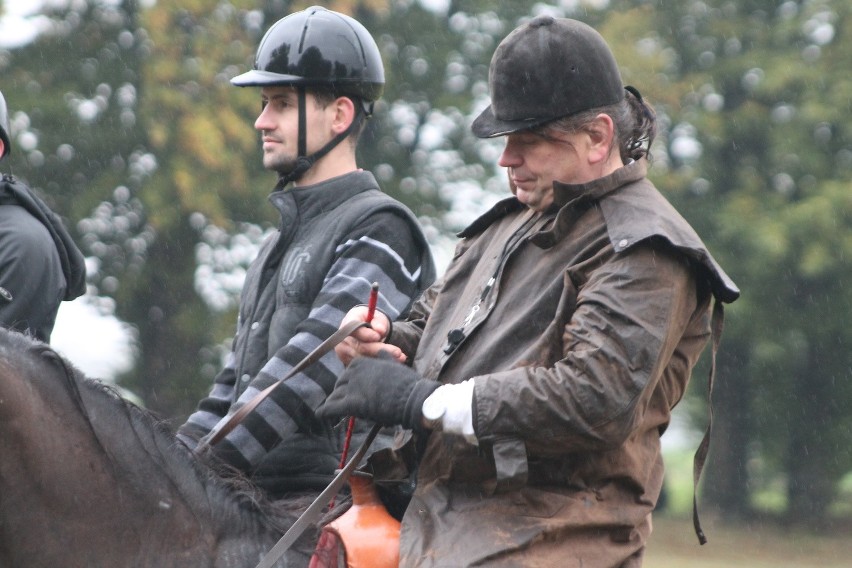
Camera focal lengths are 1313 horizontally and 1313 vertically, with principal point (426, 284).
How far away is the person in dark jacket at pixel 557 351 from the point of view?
11.1 ft

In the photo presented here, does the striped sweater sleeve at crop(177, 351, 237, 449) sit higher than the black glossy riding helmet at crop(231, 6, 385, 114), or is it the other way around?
the black glossy riding helmet at crop(231, 6, 385, 114)

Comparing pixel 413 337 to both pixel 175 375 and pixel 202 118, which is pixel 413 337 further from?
pixel 175 375

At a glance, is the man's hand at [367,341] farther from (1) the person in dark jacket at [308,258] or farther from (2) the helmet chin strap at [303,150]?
(2) the helmet chin strap at [303,150]

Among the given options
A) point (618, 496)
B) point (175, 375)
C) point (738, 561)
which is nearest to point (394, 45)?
point (175, 375)

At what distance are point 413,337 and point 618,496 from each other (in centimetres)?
94

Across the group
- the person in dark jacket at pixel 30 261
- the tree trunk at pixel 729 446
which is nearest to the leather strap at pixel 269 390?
the person in dark jacket at pixel 30 261

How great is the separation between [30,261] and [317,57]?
1410mm

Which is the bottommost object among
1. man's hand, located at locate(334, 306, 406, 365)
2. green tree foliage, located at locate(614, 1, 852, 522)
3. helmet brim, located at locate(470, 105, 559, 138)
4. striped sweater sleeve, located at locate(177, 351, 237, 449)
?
green tree foliage, located at locate(614, 1, 852, 522)

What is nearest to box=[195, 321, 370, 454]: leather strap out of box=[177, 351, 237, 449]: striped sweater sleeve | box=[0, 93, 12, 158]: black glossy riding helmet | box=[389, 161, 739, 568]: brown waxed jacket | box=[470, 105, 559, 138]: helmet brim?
box=[389, 161, 739, 568]: brown waxed jacket

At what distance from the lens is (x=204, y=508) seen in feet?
12.8

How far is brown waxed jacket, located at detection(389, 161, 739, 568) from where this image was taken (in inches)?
132

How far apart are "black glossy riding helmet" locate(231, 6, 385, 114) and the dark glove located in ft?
5.77

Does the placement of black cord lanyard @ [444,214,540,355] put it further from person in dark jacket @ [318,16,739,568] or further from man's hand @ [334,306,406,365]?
man's hand @ [334,306,406,365]

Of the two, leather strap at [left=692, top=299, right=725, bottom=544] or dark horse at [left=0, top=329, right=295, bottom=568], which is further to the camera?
leather strap at [left=692, top=299, right=725, bottom=544]
